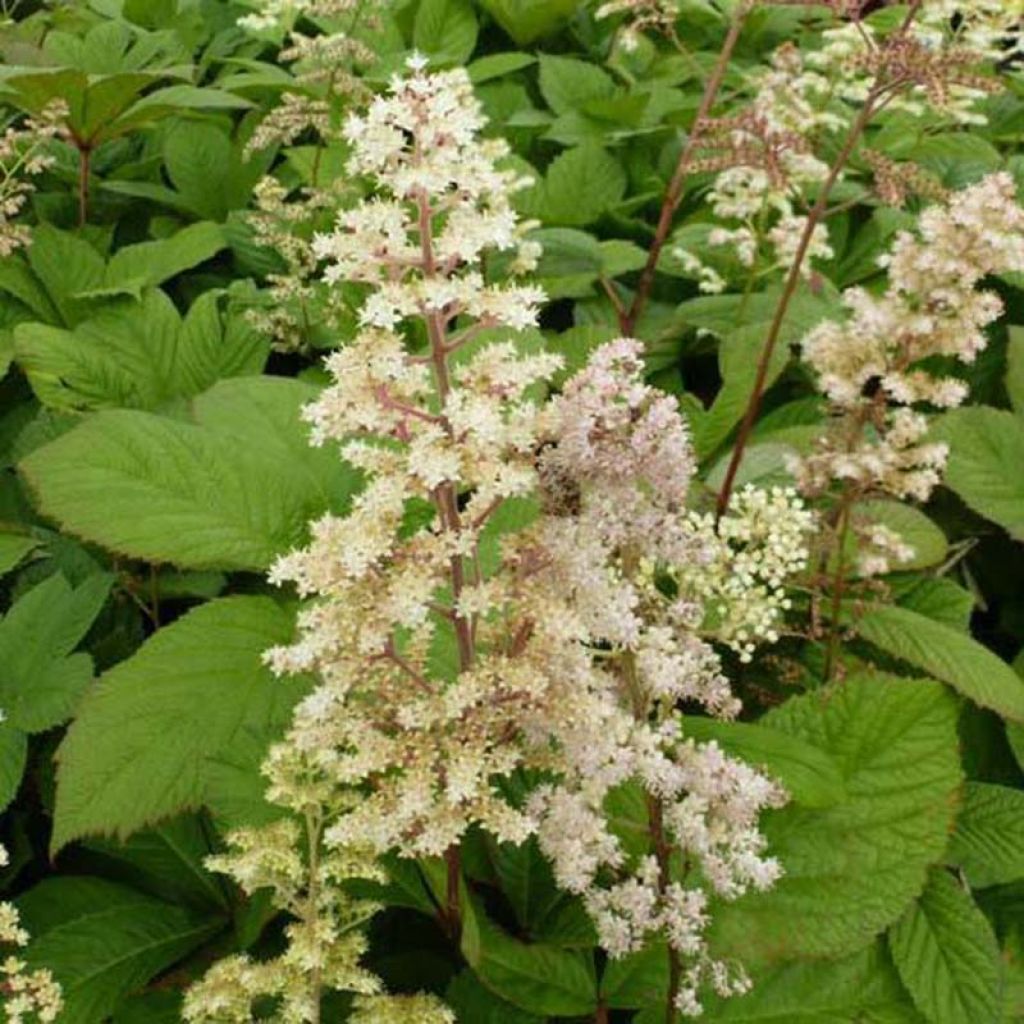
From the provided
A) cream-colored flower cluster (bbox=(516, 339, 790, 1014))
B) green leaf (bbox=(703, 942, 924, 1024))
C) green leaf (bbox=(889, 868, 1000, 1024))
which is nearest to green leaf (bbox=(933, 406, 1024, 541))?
green leaf (bbox=(889, 868, 1000, 1024))

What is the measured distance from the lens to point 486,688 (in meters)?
1.22

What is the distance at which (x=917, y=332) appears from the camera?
5.45 feet

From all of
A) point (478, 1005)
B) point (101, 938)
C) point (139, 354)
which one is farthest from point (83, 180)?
point (478, 1005)

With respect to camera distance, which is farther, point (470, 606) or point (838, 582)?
point (838, 582)

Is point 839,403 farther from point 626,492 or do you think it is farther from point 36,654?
point 36,654

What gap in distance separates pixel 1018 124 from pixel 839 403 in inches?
96.9

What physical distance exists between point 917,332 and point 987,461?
77 centimetres

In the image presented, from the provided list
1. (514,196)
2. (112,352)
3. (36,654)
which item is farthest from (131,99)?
(36,654)

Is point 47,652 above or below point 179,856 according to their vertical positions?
above

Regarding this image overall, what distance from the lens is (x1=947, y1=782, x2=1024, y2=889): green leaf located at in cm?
183

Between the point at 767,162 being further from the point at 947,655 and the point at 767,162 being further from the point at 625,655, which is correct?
the point at 625,655

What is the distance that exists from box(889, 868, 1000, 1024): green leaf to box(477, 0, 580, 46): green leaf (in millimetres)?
3051

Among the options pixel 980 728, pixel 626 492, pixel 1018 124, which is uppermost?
pixel 626 492

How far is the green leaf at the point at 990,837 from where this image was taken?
183cm
